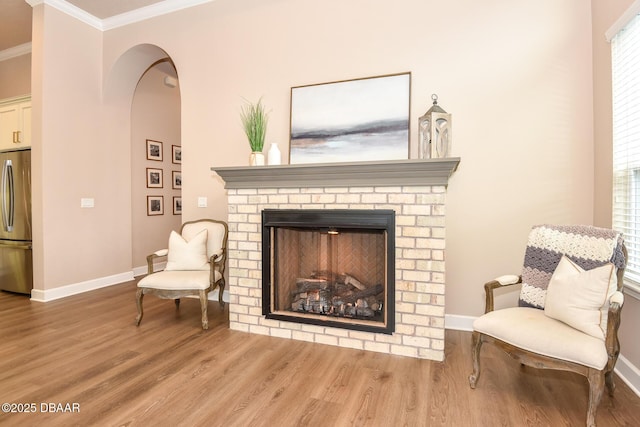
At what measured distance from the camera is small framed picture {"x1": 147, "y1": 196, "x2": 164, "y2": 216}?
17.0ft

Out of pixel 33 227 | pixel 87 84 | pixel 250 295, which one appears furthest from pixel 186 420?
pixel 87 84

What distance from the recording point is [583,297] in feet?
5.84

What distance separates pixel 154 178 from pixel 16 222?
1764 mm

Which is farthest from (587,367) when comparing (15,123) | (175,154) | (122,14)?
(15,123)

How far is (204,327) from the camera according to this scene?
293 centimetres

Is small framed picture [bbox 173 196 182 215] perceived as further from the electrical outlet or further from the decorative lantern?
the decorative lantern

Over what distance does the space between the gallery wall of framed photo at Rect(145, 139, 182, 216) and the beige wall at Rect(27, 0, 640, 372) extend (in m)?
0.66

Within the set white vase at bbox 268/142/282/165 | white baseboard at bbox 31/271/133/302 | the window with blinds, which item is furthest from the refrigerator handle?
the window with blinds

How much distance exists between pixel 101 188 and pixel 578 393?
5.29 m

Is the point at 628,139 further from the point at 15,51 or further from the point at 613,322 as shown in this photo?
the point at 15,51

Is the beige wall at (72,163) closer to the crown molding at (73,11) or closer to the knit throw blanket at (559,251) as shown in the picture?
the crown molding at (73,11)

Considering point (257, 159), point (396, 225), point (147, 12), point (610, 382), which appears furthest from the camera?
point (147, 12)

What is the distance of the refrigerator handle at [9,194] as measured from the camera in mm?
4082

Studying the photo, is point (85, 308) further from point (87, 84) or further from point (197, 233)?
point (87, 84)
